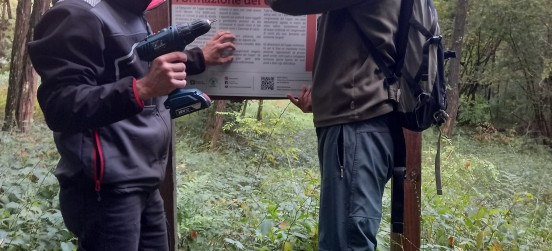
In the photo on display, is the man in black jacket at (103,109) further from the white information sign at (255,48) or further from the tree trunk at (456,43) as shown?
the tree trunk at (456,43)

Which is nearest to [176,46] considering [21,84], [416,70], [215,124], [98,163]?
[98,163]

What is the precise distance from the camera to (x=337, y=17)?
253 cm

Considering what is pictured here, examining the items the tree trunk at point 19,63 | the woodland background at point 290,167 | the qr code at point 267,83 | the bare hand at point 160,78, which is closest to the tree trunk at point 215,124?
the woodland background at point 290,167

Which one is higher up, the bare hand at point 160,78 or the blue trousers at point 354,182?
the bare hand at point 160,78

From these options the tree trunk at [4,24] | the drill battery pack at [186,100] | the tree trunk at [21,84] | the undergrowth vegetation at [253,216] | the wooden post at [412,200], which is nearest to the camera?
the drill battery pack at [186,100]

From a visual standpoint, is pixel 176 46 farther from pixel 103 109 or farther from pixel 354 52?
pixel 354 52

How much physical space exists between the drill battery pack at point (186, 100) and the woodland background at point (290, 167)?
144cm

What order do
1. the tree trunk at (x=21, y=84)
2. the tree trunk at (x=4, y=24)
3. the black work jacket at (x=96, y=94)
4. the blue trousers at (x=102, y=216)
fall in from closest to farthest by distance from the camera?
the black work jacket at (x=96, y=94), the blue trousers at (x=102, y=216), the tree trunk at (x=21, y=84), the tree trunk at (x=4, y=24)

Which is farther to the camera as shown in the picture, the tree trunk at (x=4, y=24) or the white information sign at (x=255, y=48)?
the tree trunk at (x=4, y=24)

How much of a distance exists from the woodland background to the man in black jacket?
4.07 ft

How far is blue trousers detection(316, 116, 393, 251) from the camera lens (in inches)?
95.5

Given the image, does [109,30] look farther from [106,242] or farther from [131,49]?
[106,242]

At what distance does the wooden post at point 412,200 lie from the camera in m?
3.36

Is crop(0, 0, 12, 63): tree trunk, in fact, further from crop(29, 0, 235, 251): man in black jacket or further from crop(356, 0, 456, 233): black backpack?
crop(356, 0, 456, 233): black backpack
